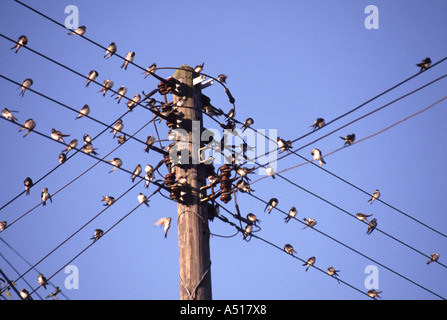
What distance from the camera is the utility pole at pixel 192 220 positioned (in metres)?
10.7

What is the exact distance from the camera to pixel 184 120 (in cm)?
1204

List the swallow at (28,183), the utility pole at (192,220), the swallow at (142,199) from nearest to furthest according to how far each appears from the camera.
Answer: the utility pole at (192,220) < the swallow at (142,199) < the swallow at (28,183)

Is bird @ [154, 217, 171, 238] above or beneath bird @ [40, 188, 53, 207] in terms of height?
beneath

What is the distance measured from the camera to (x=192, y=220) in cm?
1121

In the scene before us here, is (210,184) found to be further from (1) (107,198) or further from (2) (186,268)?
(1) (107,198)

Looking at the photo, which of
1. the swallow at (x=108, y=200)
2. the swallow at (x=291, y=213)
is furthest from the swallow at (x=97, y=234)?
the swallow at (x=291, y=213)

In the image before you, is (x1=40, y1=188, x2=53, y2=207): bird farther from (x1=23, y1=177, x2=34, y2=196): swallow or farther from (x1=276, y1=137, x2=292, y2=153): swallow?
(x1=276, y1=137, x2=292, y2=153): swallow

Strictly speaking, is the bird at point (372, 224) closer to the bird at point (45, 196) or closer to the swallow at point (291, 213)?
the swallow at point (291, 213)

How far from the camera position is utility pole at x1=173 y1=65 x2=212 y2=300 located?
1068 centimetres

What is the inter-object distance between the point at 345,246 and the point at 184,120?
3.82 metres

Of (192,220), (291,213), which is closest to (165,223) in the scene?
(192,220)

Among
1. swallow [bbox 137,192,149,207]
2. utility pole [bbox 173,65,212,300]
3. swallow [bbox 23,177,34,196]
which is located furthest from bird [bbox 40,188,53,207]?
utility pole [bbox 173,65,212,300]

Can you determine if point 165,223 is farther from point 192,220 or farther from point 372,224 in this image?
point 372,224
